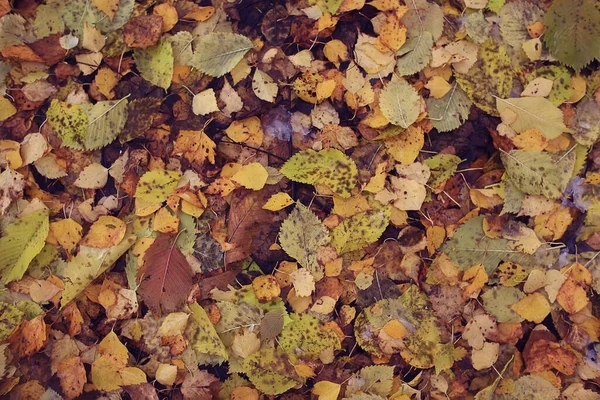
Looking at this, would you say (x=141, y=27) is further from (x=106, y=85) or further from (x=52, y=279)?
(x=52, y=279)

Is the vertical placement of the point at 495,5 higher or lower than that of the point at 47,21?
higher

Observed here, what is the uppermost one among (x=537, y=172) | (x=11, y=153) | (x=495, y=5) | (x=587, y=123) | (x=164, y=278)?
(x=495, y=5)

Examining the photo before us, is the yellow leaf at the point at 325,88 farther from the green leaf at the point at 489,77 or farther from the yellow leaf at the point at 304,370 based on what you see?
the yellow leaf at the point at 304,370

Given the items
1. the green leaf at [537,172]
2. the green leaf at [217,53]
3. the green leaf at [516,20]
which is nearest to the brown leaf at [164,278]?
the green leaf at [217,53]

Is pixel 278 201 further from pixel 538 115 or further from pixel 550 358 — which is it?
pixel 550 358

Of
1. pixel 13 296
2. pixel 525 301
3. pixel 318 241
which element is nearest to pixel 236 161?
pixel 318 241

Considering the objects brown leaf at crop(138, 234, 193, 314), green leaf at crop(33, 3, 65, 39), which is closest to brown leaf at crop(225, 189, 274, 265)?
brown leaf at crop(138, 234, 193, 314)

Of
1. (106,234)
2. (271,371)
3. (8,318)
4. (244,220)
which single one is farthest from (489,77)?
(8,318)
